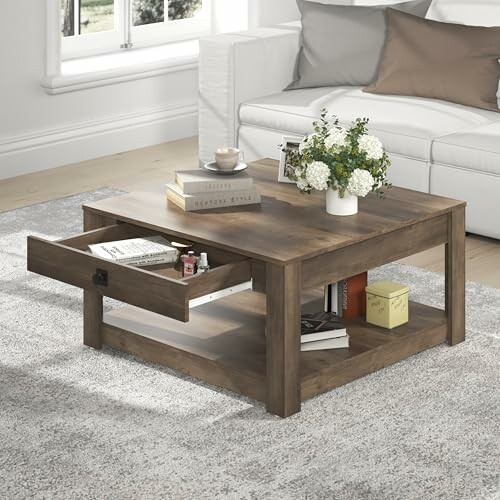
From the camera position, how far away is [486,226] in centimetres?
406

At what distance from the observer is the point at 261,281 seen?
281cm

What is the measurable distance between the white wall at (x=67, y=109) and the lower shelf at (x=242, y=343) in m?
1.95

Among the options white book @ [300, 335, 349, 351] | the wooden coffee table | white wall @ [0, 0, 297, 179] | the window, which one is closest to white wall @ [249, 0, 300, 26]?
white wall @ [0, 0, 297, 179]

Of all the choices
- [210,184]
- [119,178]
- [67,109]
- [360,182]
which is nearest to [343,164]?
[360,182]

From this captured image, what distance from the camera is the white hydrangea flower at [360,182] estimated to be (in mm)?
2947

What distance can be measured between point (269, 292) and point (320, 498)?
1.72 ft

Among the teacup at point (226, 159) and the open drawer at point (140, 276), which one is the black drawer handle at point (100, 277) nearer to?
the open drawer at point (140, 276)

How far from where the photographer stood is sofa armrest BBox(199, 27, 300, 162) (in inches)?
184

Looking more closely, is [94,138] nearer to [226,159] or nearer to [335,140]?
[226,159]

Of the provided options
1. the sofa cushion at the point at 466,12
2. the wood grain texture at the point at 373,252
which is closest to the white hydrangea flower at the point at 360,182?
the wood grain texture at the point at 373,252

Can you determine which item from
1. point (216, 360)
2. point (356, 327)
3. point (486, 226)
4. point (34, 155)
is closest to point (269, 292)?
point (216, 360)

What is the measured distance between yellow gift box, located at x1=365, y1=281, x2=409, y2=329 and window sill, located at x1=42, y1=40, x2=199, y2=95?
7.66 feet

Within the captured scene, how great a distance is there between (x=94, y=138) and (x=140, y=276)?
2.70 metres

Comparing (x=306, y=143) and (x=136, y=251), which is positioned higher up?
(x=306, y=143)
